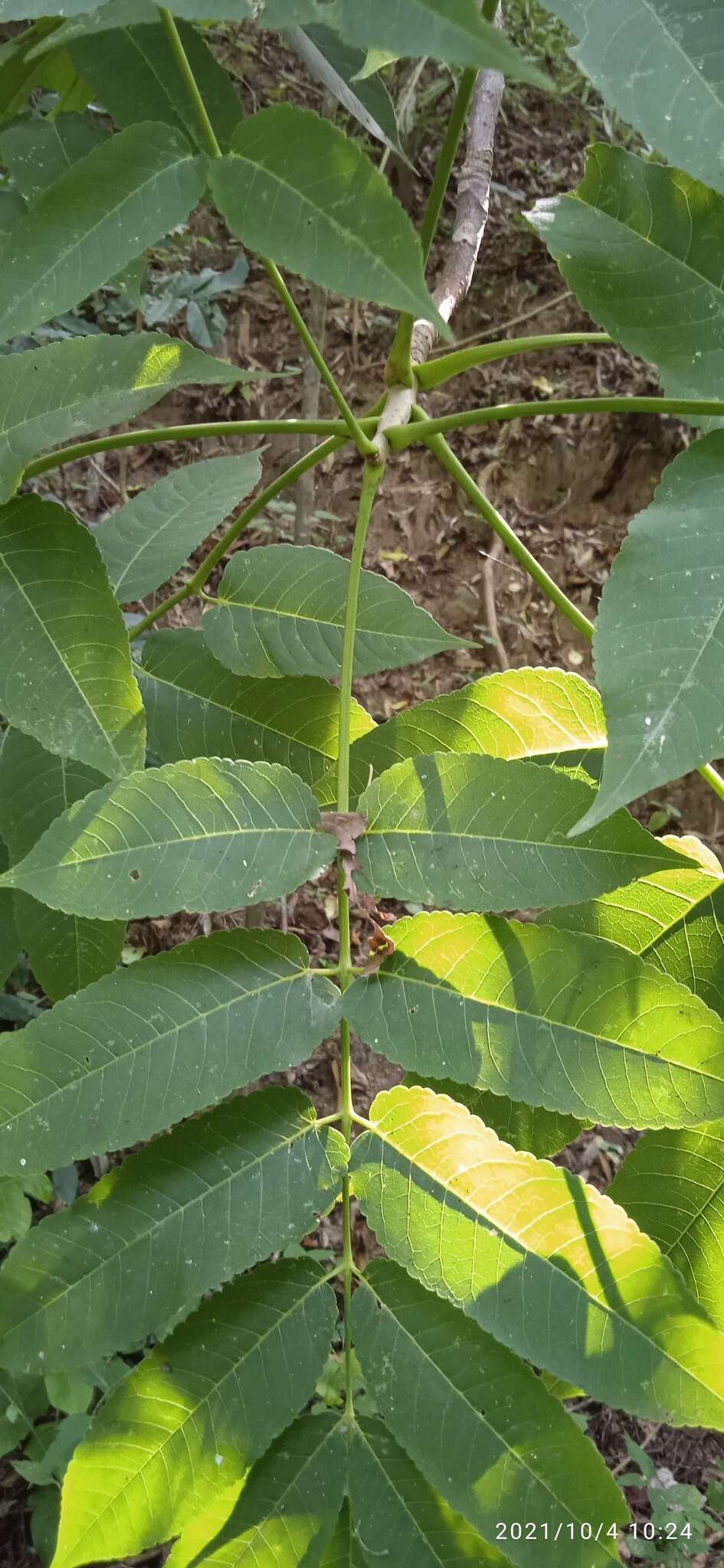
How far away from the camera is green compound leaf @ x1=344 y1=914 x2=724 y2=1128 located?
0.77 metres

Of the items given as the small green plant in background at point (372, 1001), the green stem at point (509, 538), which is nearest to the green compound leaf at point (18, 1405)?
the small green plant in background at point (372, 1001)

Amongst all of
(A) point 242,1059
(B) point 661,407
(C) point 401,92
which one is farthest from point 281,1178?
(C) point 401,92

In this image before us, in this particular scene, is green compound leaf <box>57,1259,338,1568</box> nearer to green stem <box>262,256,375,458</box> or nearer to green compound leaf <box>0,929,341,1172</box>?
green compound leaf <box>0,929,341,1172</box>

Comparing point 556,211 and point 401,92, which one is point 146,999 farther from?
point 401,92

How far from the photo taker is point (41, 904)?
1.02 m

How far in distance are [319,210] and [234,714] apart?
540mm

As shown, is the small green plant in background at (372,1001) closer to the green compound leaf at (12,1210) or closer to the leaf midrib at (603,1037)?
the leaf midrib at (603,1037)

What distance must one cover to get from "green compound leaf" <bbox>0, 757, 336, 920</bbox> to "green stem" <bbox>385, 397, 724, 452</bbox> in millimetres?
477

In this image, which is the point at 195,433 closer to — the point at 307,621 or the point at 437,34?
the point at 307,621

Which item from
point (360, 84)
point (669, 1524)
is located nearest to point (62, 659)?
point (360, 84)

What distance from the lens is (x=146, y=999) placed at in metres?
0.78

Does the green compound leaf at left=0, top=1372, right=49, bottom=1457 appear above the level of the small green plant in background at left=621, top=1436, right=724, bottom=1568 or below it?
above

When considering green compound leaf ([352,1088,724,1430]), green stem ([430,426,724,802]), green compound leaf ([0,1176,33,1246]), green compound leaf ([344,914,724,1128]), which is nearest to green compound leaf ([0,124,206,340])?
green stem ([430,426,724,802])

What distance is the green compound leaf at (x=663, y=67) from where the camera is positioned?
0.64 metres
